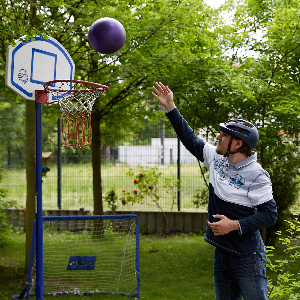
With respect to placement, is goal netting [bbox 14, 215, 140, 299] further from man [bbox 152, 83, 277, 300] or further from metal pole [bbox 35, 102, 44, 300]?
man [bbox 152, 83, 277, 300]

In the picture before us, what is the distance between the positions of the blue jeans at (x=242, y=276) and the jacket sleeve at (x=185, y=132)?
80cm

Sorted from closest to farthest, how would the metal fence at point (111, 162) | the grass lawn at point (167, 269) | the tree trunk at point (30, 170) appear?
the grass lawn at point (167, 269), the tree trunk at point (30, 170), the metal fence at point (111, 162)

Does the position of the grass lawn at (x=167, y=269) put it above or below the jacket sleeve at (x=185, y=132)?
below

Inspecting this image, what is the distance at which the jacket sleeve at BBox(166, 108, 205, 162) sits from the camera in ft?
9.43

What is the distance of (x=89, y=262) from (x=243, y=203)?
347cm

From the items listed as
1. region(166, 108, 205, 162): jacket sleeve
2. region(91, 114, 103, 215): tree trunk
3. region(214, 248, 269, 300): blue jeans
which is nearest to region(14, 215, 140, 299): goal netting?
region(91, 114, 103, 215): tree trunk

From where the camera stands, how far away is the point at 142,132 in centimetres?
877

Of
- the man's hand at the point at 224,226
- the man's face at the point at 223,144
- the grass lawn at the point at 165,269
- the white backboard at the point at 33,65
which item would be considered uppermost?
the white backboard at the point at 33,65

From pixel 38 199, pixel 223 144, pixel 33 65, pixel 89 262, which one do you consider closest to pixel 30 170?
pixel 89 262

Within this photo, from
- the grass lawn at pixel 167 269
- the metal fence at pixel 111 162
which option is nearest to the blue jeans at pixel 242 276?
the grass lawn at pixel 167 269

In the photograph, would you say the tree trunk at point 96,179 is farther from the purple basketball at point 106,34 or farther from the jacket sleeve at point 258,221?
the jacket sleeve at point 258,221

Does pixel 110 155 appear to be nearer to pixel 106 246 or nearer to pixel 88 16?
pixel 106 246

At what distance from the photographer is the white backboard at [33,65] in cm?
395

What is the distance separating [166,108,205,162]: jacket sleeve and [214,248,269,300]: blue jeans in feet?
2.63
